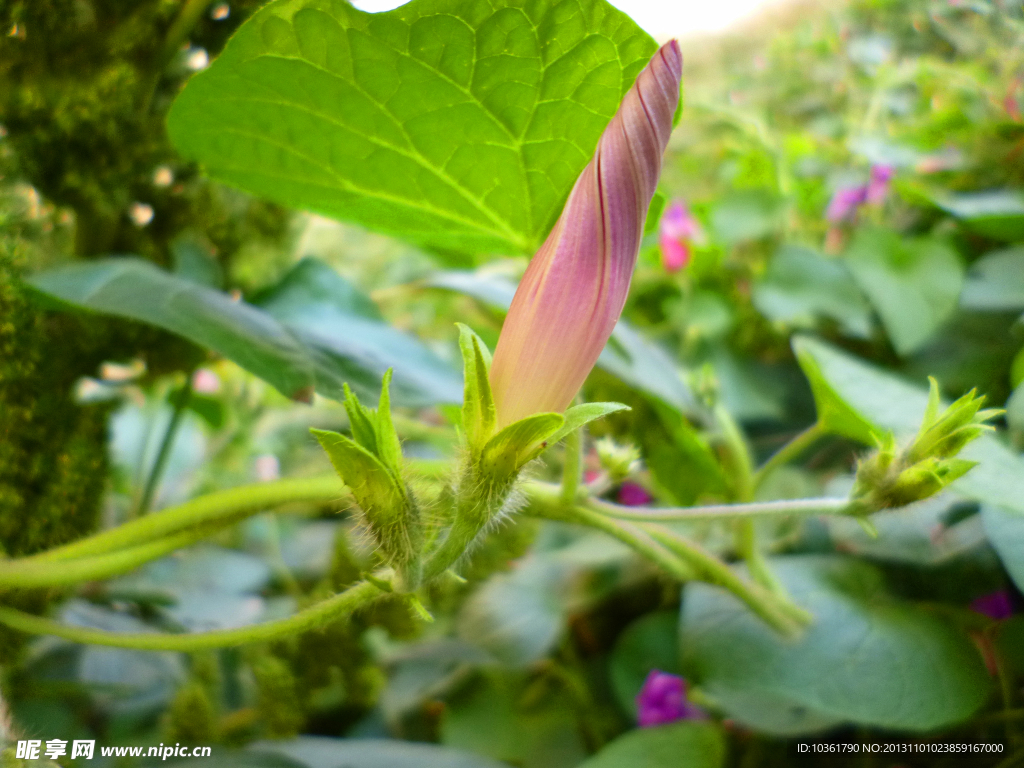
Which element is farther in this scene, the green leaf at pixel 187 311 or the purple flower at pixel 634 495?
the purple flower at pixel 634 495

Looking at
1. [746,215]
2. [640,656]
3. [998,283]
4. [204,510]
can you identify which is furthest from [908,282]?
[204,510]

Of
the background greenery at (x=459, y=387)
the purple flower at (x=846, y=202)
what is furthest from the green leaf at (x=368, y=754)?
the purple flower at (x=846, y=202)

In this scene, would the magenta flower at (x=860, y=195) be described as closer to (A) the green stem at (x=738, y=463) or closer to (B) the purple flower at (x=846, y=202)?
(B) the purple flower at (x=846, y=202)

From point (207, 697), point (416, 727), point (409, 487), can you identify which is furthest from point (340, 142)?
point (416, 727)

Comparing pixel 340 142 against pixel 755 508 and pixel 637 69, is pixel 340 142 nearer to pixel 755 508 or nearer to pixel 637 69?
pixel 637 69

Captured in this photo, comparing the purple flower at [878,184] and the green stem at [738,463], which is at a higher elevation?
the purple flower at [878,184]

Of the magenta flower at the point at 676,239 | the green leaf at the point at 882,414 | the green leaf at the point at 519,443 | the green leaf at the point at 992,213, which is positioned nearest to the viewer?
the green leaf at the point at 519,443

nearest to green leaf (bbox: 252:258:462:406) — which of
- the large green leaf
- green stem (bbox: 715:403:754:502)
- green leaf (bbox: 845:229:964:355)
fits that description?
the large green leaf
